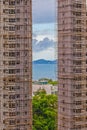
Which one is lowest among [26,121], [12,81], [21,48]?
[26,121]

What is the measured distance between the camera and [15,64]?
19.4m

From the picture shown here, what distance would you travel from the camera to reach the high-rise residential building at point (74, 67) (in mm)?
18766

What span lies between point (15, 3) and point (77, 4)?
257cm

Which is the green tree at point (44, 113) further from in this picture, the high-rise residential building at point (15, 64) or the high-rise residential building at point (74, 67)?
the high-rise residential building at point (74, 67)

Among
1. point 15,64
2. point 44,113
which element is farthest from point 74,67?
point 44,113

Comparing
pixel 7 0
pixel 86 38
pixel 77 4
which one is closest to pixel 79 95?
pixel 86 38

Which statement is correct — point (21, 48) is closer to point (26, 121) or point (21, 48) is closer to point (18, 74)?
point (18, 74)

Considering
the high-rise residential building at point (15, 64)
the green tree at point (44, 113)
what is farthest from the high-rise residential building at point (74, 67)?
the green tree at point (44, 113)

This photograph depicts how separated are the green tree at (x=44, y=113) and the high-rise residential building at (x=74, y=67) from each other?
9.53 meters

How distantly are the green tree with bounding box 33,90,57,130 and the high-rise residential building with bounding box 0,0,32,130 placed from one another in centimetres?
936

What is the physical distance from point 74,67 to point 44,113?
11752 mm

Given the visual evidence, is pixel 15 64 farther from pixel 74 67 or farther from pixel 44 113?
pixel 44 113

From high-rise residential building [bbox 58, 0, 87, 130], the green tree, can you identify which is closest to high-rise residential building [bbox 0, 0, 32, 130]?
high-rise residential building [bbox 58, 0, 87, 130]

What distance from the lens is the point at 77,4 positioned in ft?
62.5
